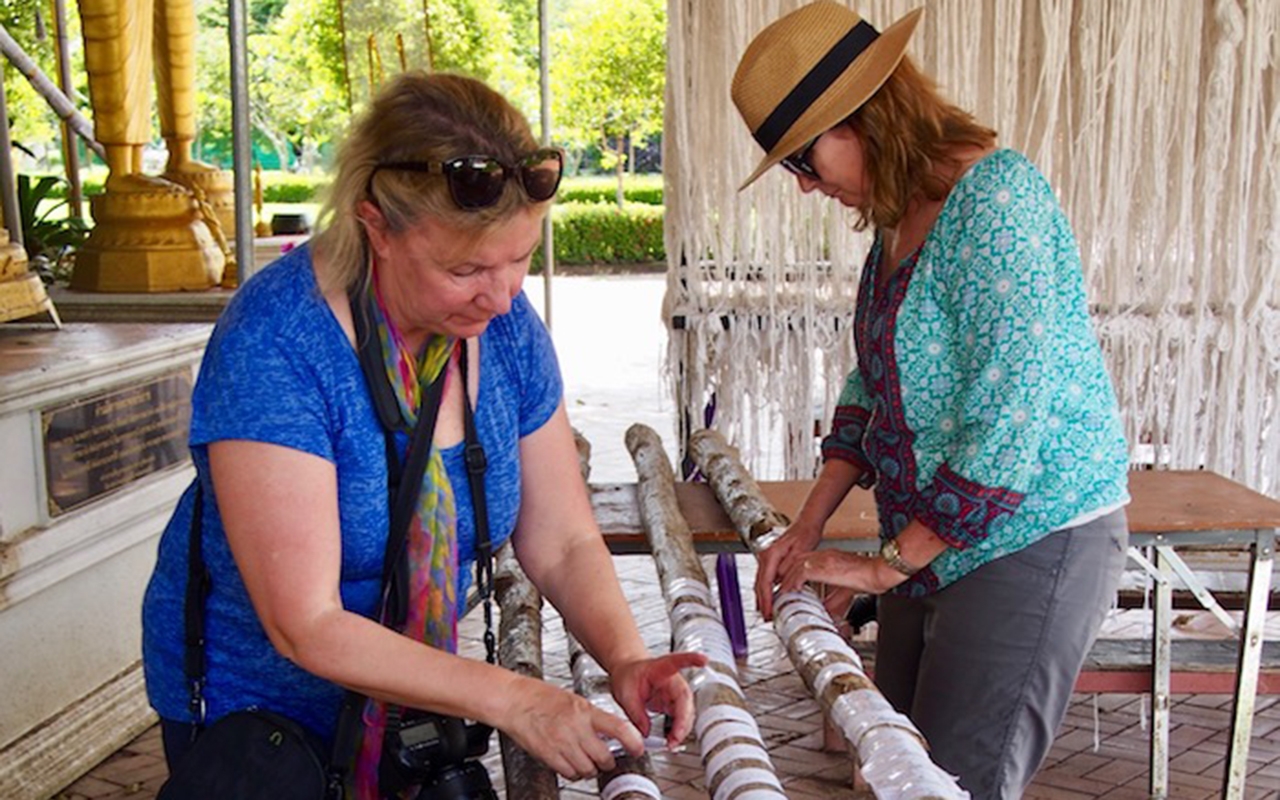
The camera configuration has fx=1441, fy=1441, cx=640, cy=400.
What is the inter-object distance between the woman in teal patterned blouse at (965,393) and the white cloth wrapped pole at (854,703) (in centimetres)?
16

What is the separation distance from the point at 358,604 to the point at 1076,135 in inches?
127

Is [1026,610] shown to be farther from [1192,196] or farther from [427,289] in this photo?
[1192,196]

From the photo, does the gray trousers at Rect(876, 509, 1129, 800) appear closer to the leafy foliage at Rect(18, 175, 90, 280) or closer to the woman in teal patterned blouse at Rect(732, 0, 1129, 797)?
the woman in teal patterned blouse at Rect(732, 0, 1129, 797)

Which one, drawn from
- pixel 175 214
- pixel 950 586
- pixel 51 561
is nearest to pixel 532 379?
pixel 950 586

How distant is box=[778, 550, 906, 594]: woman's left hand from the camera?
2258 millimetres

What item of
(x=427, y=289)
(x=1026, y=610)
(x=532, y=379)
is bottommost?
(x=1026, y=610)

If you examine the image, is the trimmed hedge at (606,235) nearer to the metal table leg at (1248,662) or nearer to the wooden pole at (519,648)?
the metal table leg at (1248,662)

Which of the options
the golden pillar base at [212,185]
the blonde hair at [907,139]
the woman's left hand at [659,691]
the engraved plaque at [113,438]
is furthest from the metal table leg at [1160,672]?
the golden pillar base at [212,185]

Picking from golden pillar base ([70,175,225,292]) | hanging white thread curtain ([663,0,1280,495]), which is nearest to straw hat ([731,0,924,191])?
hanging white thread curtain ([663,0,1280,495])

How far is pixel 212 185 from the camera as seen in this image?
6.26 meters

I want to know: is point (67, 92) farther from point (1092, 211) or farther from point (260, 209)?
point (1092, 211)

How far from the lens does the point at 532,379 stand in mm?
1944

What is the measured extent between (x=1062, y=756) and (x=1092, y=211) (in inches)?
63.3

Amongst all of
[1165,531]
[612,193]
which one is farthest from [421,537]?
[612,193]
